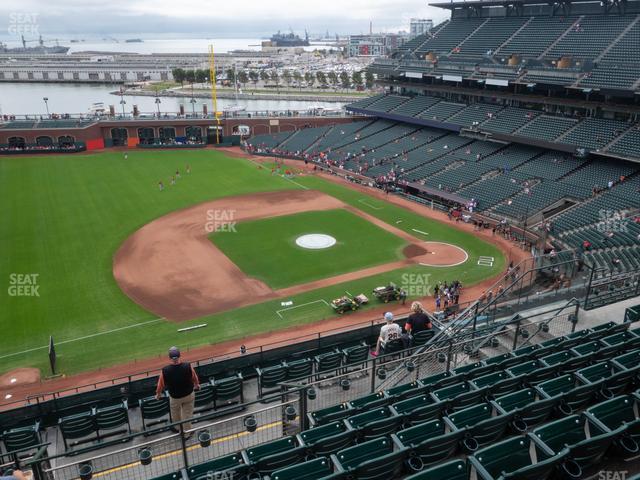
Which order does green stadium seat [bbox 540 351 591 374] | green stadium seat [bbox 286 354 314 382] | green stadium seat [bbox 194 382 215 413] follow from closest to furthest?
green stadium seat [bbox 540 351 591 374], green stadium seat [bbox 194 382 215 413], green stadium seat [bbox 286 354 314 382]

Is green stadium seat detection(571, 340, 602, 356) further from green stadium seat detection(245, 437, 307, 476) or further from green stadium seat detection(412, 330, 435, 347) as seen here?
green stadium seat detection(245, 437, 307, 476)

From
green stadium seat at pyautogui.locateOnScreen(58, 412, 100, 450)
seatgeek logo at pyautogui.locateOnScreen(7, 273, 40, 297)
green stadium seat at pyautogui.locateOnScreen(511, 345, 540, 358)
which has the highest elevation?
green stadium seat at pyautogui.locateOnScreen(511, 345, 540, 358)

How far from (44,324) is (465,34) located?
2465 inches

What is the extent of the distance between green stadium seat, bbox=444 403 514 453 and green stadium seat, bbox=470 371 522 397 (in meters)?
0.90

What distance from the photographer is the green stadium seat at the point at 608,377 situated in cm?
1095

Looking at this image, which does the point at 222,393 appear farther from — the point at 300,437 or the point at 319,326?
the point at 319,326

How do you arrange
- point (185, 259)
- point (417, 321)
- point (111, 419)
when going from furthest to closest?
1. point (185, 259)
2. point (417, 321)
3. point (111, 419)

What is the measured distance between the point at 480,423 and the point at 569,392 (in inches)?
90.5

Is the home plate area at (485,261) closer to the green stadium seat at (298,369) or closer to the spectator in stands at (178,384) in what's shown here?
the green stadium seat at (298,369)

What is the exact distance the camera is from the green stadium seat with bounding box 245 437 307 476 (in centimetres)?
933

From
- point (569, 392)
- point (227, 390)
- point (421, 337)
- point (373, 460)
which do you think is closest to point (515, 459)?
point (373, 460)

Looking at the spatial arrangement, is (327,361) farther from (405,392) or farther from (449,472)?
(449,472)

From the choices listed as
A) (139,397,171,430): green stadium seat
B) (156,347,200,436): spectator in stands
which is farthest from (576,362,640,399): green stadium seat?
(139,397,171,430): green stadium seat

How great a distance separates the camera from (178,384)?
13.1m
